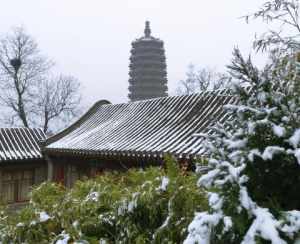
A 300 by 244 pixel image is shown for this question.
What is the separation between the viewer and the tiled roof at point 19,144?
15.1 metres

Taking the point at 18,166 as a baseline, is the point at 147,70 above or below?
above

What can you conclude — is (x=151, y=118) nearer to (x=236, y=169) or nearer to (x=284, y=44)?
(x=284, y=44)

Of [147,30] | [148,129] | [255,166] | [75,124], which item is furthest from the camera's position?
[147,30]

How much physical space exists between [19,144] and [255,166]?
1577 centimetres

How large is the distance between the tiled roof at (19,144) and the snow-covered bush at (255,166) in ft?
45.9

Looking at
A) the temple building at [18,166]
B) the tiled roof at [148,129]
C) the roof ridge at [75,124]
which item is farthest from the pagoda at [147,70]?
the tiled roof at [148,129]

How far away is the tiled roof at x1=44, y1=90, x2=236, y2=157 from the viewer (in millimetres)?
8727

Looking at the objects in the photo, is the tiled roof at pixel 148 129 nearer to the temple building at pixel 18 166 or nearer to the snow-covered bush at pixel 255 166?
the temple building at pixel 18 166

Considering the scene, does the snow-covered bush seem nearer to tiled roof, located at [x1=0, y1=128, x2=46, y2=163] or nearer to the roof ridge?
the roof ridge

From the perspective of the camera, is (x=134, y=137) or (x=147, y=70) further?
(x=147, y=70)

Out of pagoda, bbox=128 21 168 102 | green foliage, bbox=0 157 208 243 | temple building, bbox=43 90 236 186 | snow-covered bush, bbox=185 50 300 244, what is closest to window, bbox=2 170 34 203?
temple building, bbox=43 90 236 186

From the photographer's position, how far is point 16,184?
51.2 ft

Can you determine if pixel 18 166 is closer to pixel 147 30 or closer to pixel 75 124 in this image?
pixel 75 124

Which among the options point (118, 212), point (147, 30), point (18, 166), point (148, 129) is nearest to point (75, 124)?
point (18, 166)
